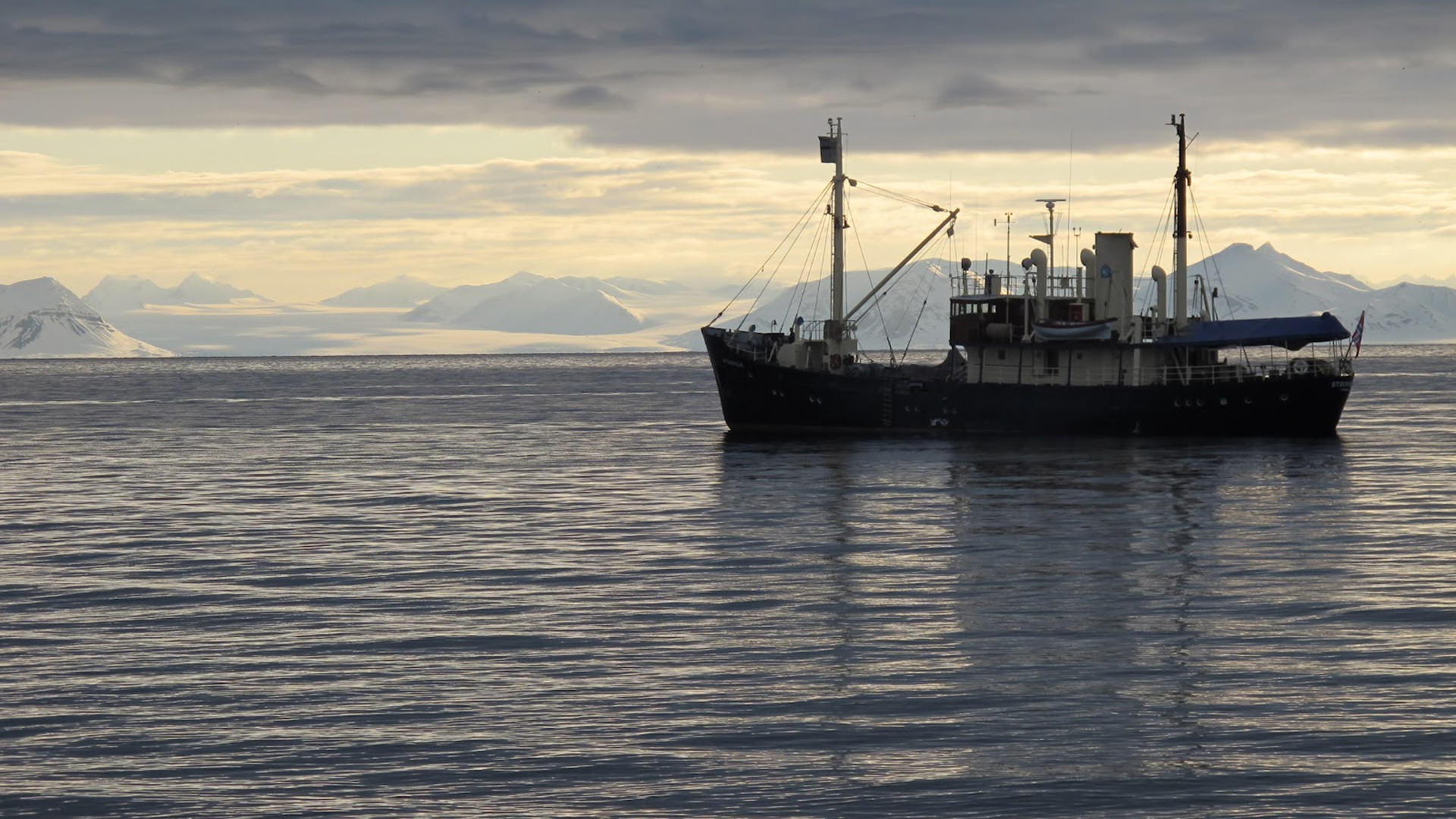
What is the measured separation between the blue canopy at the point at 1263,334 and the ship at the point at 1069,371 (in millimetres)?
110

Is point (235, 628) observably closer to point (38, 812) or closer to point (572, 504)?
point (38, 812)

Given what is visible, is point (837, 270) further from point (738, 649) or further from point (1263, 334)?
point (738, 649)

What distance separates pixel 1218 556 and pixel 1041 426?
44.2m

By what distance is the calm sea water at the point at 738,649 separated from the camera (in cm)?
1992

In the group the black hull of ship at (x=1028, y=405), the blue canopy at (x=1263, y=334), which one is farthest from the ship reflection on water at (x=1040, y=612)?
the black hull of ship at (x=1028, y=405)

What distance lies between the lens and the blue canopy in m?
79.9

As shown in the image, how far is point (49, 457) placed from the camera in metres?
82.8

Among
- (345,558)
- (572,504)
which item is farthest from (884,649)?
(572,504)

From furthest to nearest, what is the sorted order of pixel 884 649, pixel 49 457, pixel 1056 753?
pixel 49 457 < pixel 884 649 < pixel 1056 753

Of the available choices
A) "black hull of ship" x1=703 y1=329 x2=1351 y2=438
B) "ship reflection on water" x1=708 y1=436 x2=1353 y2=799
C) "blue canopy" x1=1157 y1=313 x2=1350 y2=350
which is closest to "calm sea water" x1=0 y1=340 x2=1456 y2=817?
"ship reflection on water" x1=708 y1=436 x2=1353 y2=799

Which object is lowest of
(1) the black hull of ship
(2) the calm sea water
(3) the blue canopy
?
(2) the calm sea water

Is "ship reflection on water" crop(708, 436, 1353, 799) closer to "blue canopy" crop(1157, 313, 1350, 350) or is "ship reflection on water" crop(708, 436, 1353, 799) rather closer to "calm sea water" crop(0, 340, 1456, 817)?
"calm sea water" crop(0, 340, 1456, 817)

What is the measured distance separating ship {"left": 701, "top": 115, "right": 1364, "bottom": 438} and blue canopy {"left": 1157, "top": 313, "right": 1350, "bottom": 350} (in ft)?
0.36

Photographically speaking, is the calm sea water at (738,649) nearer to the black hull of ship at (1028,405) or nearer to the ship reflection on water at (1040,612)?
the ship reflection on water at (1040,612)
